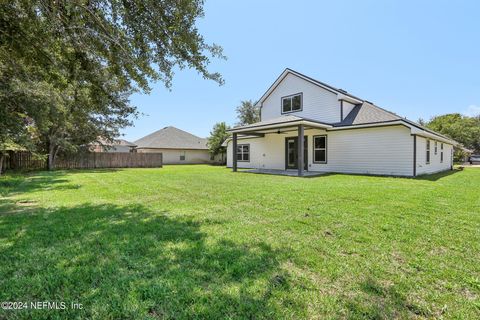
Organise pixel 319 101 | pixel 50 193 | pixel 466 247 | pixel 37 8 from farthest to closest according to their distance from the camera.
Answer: pixel 319 101 < pixel 50 193 < pixel 37 8 < pixel 466 247

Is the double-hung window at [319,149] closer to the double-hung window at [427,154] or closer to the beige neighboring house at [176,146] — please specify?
the double-hung window at [427,154]

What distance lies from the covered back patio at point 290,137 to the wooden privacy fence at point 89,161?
11.4 m

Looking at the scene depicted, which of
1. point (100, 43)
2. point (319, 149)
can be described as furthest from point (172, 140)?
point (100, 43)

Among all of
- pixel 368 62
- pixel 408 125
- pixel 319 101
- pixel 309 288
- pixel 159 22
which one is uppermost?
pixel 368 62

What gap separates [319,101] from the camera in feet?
50.2

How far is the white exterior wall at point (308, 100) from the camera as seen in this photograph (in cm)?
1476

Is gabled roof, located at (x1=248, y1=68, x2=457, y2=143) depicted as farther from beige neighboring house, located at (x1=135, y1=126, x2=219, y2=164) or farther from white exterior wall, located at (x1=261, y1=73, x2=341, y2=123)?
beige neighboring house, located at (x1=135, y1=126, x2=219, y2=164)

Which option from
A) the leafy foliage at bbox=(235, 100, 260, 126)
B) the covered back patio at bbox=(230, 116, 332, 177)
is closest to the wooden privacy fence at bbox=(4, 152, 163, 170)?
the covered back patio at bbox=(230, 116, 332, 177)

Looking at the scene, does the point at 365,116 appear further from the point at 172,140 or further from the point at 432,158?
the point at 172,140

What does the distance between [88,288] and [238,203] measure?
391 cm


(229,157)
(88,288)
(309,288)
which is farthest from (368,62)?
(88,288)

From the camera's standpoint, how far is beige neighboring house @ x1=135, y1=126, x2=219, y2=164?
102 feet

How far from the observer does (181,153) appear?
3259 cm

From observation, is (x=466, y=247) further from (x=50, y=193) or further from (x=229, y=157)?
(x=229, y=157)
